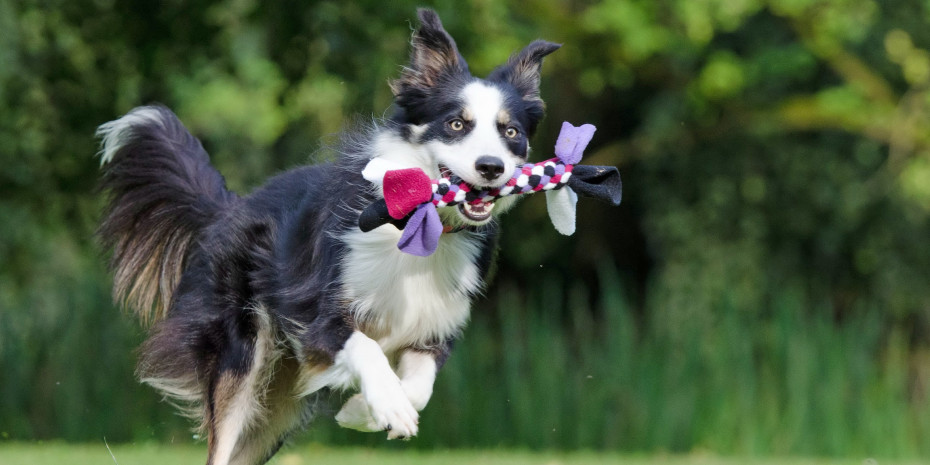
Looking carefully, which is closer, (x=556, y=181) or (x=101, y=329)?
(x=556, y=181)

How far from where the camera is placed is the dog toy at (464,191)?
4.57 m

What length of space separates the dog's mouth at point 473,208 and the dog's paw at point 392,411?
2.42 feet

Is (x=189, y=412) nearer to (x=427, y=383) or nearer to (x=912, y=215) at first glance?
(x=427, y=383)

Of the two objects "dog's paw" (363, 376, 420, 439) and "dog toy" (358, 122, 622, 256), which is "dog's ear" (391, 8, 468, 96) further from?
"dog's paw" (363, 376, 420, 439)

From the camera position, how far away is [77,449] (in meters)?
8.02

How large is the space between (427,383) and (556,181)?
0.99 m

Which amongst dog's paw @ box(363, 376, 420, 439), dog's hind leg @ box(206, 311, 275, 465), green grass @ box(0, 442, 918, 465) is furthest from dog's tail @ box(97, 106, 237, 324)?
dog's paw @ box(363, 376, 420, 439)

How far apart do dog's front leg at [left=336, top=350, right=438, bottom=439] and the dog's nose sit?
36.1 inches

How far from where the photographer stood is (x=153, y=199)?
629 cm

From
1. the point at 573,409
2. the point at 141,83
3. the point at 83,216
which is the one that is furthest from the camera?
the point at 83,216

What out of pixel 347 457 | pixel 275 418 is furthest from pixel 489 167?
pixel 347 457

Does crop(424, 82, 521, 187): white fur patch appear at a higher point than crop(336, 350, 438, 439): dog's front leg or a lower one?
higher

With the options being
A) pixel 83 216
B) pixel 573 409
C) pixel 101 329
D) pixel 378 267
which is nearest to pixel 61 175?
pixel 83 216

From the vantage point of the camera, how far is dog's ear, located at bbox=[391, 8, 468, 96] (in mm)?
5051
